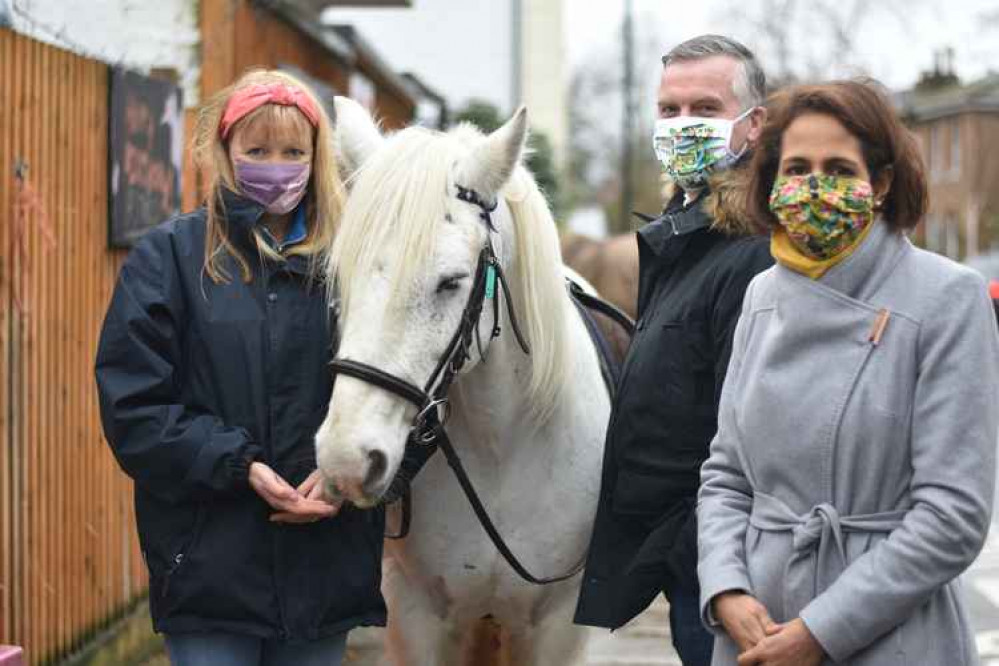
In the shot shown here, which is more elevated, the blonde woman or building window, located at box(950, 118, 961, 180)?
building window, located at box(950, 118, 961, 180)

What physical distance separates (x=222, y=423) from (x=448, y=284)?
57 centimetres

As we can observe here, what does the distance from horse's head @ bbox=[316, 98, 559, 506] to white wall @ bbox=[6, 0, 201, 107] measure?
333 centimetres

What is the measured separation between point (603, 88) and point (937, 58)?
13.0m

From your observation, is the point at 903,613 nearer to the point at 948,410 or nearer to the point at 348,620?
the point at 948,410

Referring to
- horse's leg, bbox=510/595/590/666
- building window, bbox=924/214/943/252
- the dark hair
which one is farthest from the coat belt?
building window, bbox=924/214/943/252

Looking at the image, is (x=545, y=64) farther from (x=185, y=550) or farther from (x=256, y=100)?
(x=185, y=550)

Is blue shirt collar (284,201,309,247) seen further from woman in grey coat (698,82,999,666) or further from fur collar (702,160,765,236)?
woman in grey coat (698,82,999,666)

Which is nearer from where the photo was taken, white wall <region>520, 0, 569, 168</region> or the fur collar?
the fur collar

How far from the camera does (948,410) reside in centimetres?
209

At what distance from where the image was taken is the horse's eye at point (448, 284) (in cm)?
284

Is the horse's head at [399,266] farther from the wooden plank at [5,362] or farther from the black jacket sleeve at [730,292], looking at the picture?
the wooden plank at [5,362]

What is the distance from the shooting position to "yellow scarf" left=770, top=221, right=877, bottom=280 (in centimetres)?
226

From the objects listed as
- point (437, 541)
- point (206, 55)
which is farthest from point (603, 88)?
point (437, 541)

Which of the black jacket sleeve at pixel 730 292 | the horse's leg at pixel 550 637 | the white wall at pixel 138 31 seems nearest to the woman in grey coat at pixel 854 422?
the black jacket sleeve at pixel 730 292
